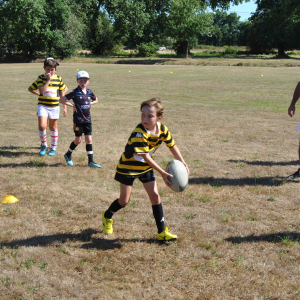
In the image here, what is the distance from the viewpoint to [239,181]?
684 centimetres

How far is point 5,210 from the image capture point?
17.6 feet

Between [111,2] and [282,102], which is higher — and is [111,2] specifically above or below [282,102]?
above

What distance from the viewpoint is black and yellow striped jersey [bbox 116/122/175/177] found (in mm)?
3992

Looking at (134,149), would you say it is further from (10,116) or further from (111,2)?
(111,2)

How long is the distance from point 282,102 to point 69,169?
511 inches

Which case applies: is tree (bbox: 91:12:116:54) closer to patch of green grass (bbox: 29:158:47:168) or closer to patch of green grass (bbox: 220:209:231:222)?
patch of green grass (bbox: 29:158:47:168)

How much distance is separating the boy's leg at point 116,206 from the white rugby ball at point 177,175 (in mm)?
549

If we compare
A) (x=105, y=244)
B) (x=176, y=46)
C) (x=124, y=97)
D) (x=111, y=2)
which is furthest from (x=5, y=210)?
(x=111, y=2)

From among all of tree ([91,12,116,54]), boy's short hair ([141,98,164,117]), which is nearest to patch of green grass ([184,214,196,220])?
boy's short hair ([141,98,164,117])

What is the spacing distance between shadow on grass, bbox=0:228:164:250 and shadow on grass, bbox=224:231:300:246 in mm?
1044

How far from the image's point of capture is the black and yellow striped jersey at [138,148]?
157 inches

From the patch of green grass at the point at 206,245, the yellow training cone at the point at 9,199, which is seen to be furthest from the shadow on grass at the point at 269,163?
the yellow training cone at the point at 9,199

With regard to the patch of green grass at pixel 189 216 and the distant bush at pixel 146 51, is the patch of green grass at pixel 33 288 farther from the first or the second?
the distant bush at pixel 146 51

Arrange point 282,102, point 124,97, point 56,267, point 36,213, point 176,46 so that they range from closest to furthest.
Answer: point 56,267, point 36,213, point 282,102, point 124,97, point 176,46
